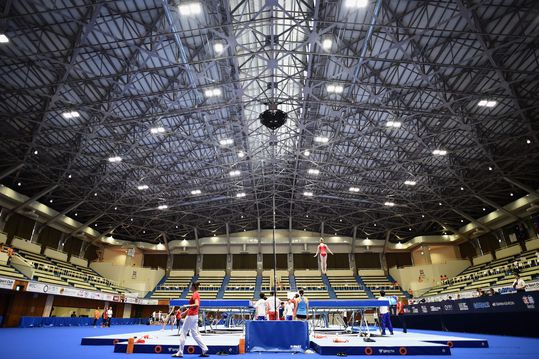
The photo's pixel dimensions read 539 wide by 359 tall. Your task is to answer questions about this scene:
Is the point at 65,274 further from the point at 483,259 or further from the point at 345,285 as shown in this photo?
the point at 483,259

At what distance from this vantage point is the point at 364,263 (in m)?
45.6

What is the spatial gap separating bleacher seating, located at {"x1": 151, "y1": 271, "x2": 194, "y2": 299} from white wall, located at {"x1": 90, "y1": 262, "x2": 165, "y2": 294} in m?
1.62

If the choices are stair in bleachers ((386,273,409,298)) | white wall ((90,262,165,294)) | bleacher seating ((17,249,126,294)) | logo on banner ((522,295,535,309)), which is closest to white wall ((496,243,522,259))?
stair in bleachers ((386,273,409,298))

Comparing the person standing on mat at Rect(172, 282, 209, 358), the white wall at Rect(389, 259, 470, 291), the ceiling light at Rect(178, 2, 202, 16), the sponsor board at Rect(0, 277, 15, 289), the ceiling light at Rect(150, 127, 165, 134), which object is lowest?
the person standing on mat at Rect(172, 282, 209, 358)

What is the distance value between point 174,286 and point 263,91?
32769 millimetres

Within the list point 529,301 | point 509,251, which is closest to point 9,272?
point 529,301

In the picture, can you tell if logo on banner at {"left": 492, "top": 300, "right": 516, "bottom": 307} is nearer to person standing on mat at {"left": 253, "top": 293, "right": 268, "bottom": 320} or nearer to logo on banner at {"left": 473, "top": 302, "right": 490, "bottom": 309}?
logo on banner at {"left": 473, "top": 302, "right": 490, "bottom": 309}

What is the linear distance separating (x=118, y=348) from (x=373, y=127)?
1895cm

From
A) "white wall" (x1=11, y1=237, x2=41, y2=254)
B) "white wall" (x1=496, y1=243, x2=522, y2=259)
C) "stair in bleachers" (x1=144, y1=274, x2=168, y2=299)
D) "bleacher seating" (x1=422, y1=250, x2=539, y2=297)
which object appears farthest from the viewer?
"stair in bleachers" (x1=144, y1=274, x2=168, y2=299)

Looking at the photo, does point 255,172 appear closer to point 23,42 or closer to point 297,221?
point 297,221

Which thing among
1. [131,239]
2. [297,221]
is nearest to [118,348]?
[297,221]

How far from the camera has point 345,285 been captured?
136 feet

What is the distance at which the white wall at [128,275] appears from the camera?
39969 mm

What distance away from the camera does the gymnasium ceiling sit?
14102mm
